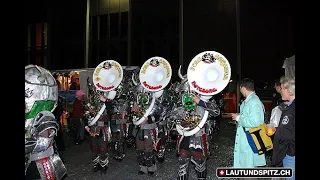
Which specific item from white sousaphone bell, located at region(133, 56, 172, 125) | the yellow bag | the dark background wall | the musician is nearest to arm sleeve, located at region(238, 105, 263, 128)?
the yellow bag

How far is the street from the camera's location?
19.1ft

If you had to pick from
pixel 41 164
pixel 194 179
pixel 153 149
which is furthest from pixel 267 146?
pixel 41 164

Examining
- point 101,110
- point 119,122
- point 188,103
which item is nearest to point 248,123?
point 188,103

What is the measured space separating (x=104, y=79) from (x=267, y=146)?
3.45 m

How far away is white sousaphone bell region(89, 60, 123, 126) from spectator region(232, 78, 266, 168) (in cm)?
266

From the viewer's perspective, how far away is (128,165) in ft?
22.0

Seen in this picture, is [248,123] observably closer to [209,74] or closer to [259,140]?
[259,140]

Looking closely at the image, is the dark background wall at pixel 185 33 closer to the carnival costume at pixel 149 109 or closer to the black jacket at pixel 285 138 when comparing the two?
the carnival costume at pixel 149 109

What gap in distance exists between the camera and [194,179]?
566cm

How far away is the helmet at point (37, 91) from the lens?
3.29 m

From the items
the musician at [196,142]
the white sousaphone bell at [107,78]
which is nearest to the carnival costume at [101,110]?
the white sousaphone bell at [107,78]

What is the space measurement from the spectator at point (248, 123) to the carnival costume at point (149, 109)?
1.95m

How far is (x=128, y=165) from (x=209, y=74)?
3.21 meters
